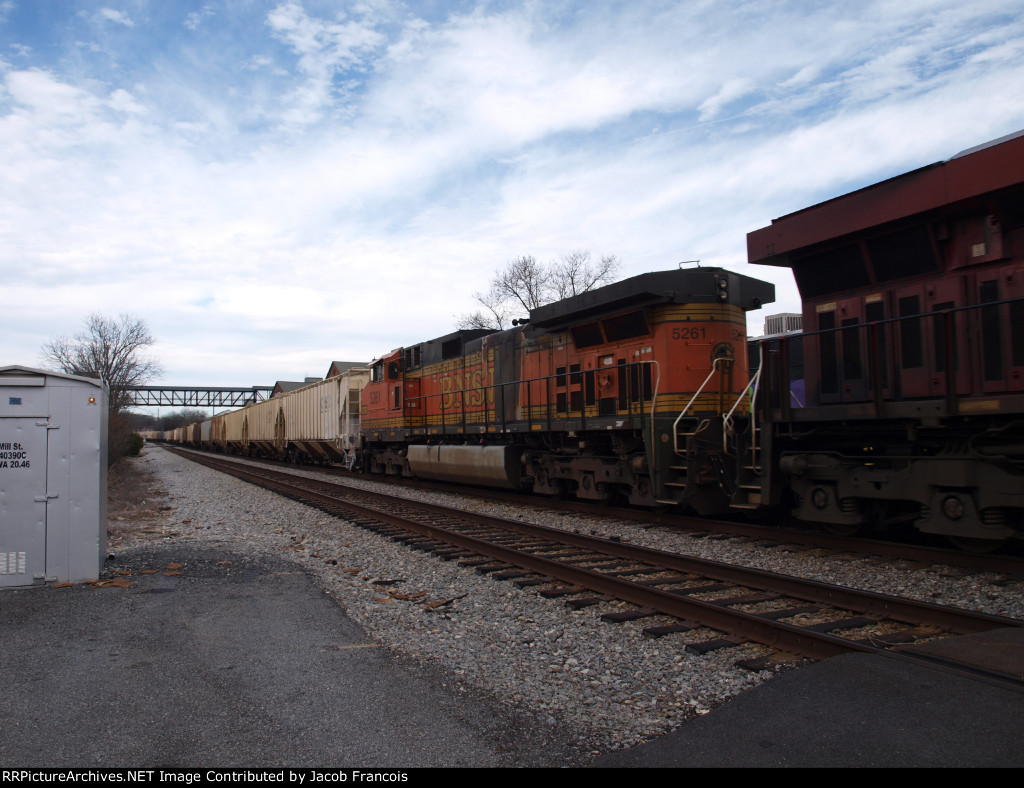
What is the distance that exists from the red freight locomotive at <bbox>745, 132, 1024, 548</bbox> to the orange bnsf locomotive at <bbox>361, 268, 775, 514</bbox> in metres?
1.21

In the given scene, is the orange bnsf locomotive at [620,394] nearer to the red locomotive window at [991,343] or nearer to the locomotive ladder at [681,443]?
the locomotive ladder at [681,443]

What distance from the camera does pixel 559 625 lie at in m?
5.04

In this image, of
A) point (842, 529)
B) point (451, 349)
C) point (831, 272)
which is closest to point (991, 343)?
point (831, 272)

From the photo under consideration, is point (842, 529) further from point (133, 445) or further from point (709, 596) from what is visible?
point (133, 445)

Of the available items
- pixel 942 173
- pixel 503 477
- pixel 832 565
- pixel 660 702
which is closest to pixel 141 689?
pixel 660 702

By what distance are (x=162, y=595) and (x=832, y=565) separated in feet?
20.1

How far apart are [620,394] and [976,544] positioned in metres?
5.18

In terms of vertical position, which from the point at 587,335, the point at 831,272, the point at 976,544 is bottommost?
the point at 976,544

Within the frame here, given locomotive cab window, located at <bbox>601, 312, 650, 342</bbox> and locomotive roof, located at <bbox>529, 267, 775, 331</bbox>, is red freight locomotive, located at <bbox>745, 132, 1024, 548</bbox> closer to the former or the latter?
locomotive roof, located at <bbox>529, 267, 775, 331</bbox>

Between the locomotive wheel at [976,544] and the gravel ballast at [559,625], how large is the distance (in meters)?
0.58

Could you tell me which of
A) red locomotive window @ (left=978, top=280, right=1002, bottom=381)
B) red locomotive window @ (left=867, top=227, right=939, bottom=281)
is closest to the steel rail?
red locomotive window @ (left=978, top=280, right=1002, bottom=381)

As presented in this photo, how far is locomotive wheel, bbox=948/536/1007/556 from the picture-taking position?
6.23m

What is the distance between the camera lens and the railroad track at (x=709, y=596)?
438 cm
